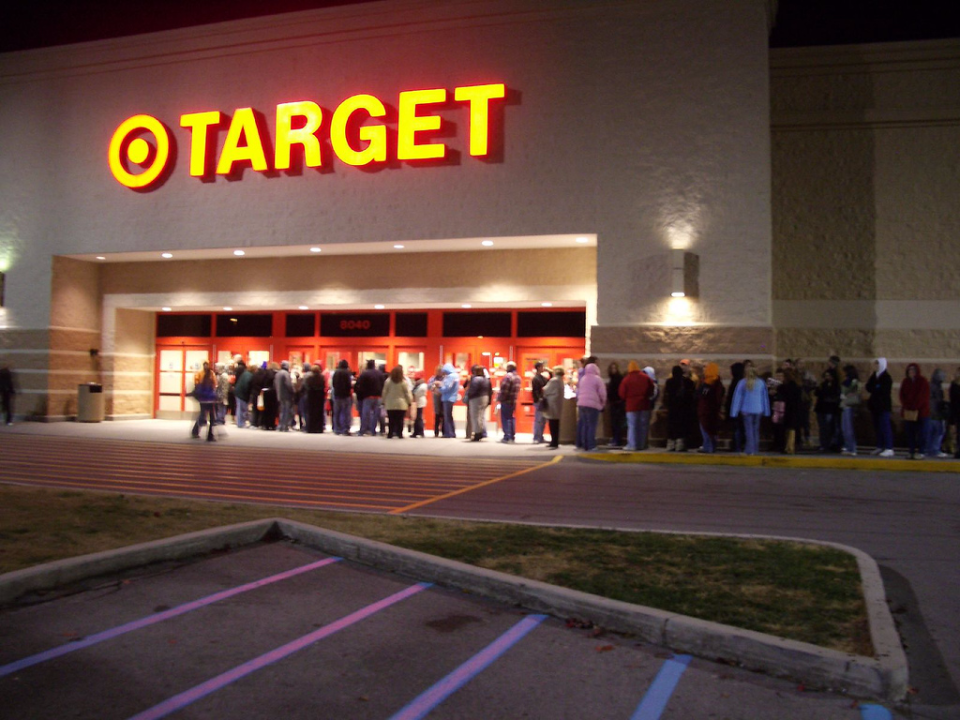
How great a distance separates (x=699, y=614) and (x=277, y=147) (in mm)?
18229

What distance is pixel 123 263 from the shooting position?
2542cm

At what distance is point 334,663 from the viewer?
5133mm

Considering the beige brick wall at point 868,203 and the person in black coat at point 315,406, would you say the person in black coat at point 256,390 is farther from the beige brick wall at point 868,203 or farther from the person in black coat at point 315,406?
the beige brick wall at point 868,203

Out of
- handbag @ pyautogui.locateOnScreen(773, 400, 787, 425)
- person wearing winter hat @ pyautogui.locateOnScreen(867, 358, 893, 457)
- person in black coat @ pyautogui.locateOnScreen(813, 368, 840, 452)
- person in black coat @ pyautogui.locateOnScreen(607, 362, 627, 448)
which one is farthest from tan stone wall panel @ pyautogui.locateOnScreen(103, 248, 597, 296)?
person wearing winter hat @ pyautogui.locateOnScreen(867, 358, 893, 457)

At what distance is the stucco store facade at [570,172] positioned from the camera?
60.5 feet

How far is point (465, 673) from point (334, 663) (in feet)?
2.61

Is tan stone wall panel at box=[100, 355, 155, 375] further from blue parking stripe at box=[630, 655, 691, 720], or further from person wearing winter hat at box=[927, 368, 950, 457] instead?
blue parking stripe at box=[630, 655, 691, 720]

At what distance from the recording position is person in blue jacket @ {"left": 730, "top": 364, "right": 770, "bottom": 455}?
16.7 metres

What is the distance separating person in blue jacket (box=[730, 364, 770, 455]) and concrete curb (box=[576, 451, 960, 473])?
1.76 feet

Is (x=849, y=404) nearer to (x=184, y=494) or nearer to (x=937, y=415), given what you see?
(x=937, y=415)

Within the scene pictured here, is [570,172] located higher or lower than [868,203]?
higher

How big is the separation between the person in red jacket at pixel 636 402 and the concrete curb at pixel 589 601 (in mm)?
Answer: 9248

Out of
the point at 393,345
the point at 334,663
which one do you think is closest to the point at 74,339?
the point at 393,345

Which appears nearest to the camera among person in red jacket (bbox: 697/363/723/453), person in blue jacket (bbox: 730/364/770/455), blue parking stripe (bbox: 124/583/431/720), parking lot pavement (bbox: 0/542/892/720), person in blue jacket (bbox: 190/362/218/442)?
blue parking stripe (bbox: 124/583/431/720)
